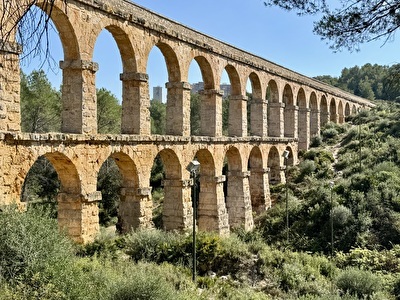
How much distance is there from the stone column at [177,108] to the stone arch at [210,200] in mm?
2027

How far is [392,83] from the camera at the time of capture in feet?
20.5

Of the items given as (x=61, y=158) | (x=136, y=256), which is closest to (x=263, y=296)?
(x=136, y=256)

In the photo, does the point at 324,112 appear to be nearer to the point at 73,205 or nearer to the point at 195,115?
the point at 195,115

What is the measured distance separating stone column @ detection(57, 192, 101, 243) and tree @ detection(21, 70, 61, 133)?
40.0 feet

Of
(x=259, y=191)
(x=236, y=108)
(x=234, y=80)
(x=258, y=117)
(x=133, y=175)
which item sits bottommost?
(x=259, y=191)

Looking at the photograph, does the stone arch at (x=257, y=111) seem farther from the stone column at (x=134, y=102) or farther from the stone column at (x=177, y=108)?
the stone column at (x=134, y=102)

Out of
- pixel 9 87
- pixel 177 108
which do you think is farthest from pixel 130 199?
pixel 9 87

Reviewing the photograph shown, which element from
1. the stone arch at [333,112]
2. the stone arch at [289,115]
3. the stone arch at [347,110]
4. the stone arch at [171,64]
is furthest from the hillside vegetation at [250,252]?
the stone arch at [347,110]

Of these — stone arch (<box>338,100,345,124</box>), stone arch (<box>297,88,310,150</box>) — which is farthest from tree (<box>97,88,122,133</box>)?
stone arch (<box>338,100,345,124</box>)

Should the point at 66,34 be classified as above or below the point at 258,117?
above

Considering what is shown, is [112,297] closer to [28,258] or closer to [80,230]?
[28,258]

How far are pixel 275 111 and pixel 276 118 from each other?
41cm

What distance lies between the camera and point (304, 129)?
98.4ft

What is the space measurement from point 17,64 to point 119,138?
3597 millimetres
